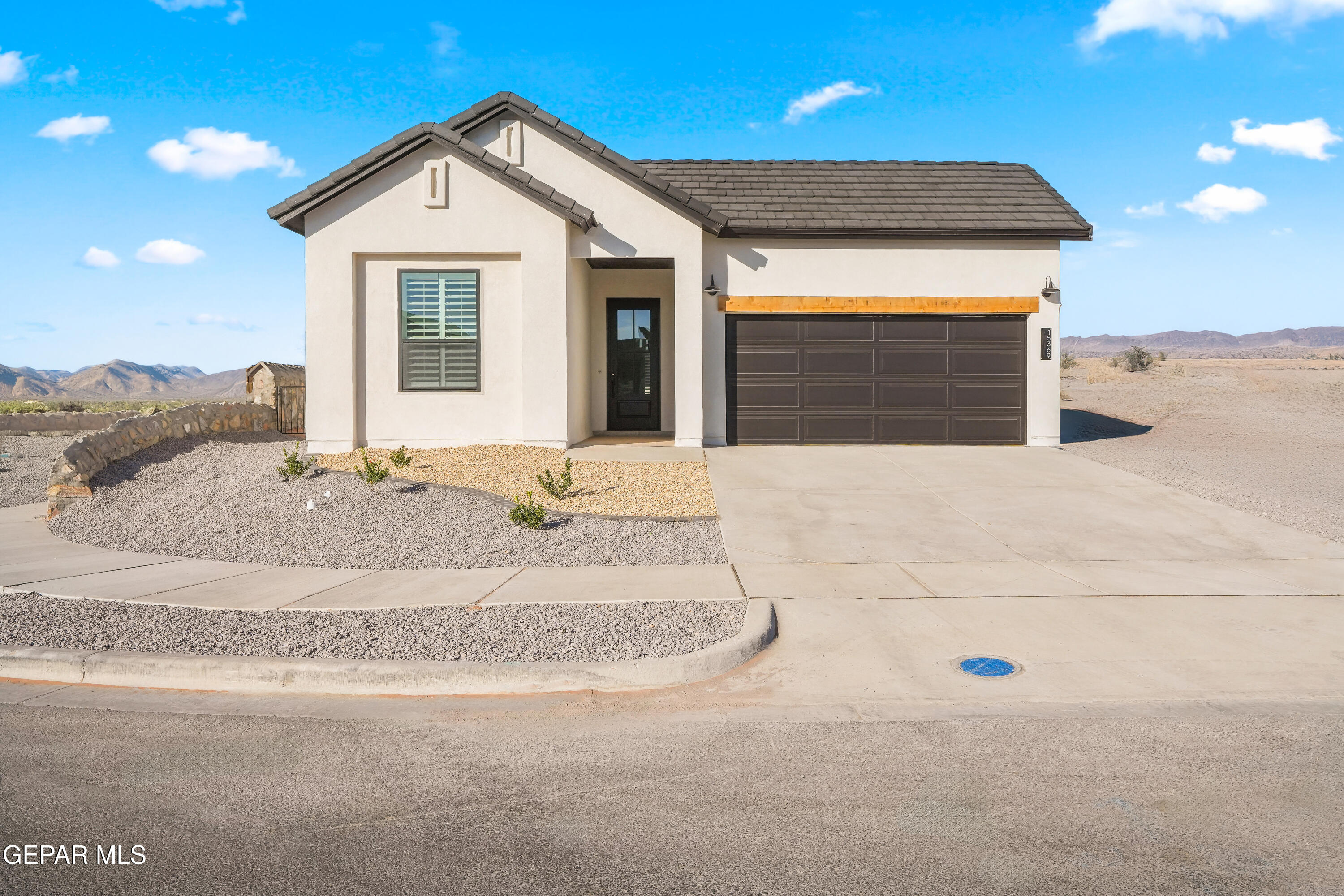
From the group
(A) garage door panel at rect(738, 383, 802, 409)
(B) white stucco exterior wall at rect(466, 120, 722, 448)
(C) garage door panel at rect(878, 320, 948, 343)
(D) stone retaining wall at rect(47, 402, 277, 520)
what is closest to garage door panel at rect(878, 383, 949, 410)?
(C) garage door panel at rect(878, 320, 948, 343)

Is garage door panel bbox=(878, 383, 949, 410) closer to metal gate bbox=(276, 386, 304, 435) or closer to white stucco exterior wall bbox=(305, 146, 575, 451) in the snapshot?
white stucco exterior wall bbox=(305, 146, 575, 451)

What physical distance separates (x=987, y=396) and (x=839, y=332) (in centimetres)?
289

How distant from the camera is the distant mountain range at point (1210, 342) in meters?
121

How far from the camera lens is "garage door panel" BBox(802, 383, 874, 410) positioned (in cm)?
1518

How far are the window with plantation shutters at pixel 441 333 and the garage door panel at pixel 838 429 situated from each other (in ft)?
18.9

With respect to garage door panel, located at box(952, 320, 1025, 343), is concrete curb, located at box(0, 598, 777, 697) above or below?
below

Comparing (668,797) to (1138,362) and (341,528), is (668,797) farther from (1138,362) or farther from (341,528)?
(1138,362)

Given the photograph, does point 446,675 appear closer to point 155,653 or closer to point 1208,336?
point 155,653

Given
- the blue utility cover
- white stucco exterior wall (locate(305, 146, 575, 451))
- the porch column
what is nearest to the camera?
the blue utility cover

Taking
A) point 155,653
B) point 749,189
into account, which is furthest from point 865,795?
point 749,189

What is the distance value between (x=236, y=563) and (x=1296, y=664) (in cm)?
907

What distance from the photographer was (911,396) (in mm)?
15234

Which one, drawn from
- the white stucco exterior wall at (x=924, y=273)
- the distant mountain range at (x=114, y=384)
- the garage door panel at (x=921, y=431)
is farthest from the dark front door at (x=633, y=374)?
the distant mountain range at (x=114, y=384)

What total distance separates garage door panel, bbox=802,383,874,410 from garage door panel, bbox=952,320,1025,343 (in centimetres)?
183
